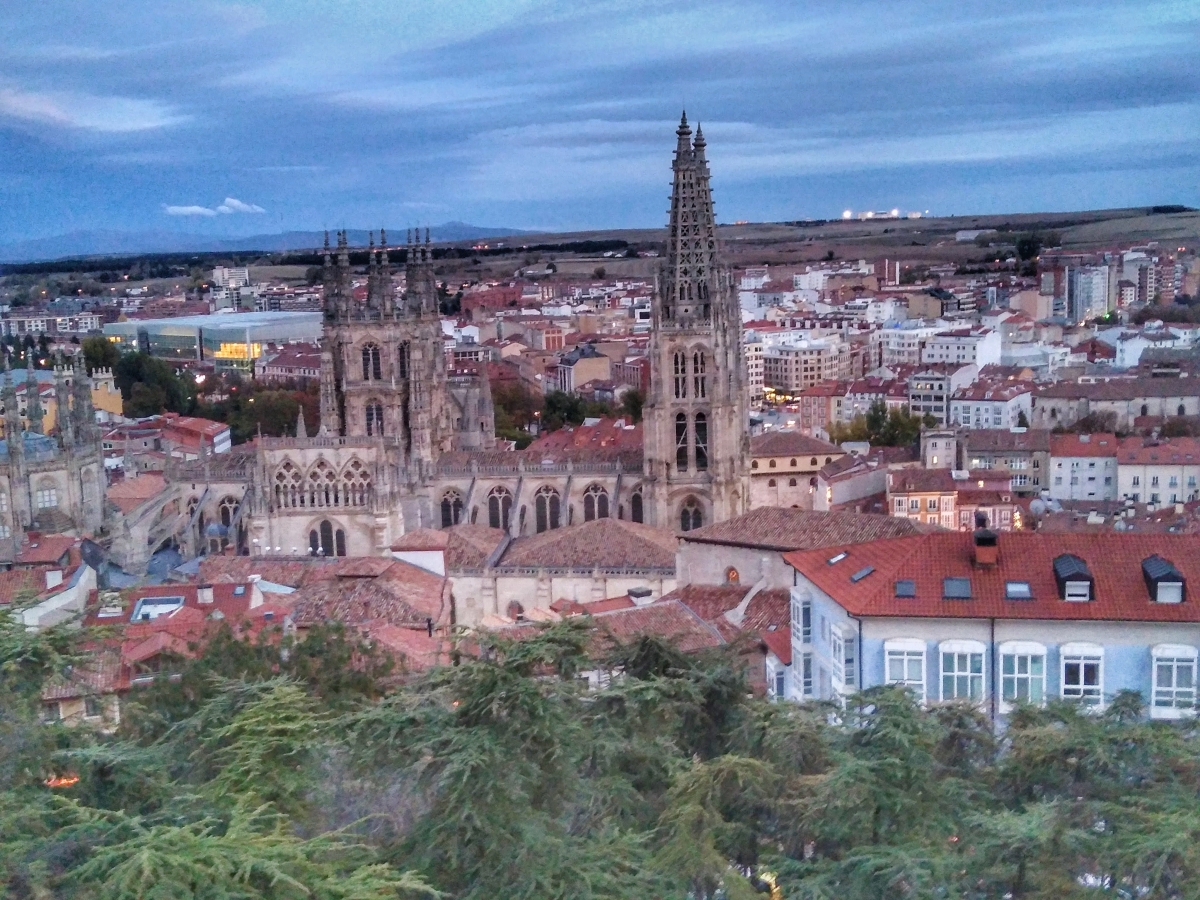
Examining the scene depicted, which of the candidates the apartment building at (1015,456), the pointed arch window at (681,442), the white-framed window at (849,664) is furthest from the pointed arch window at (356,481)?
the apartment building at (1015,456)

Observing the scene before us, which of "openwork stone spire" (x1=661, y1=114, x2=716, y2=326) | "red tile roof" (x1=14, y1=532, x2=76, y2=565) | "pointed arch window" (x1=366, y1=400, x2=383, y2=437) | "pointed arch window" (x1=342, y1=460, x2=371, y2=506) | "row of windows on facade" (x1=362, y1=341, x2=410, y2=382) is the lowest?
"red tile roof" (x1=14, y1=532, x2=76, y2=565)

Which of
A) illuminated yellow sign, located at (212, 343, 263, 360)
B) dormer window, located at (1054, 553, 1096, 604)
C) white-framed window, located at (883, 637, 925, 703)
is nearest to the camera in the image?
dormer window, located at (1054, 553, 1096, 604)

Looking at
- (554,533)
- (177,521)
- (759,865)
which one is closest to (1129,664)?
(759,865)

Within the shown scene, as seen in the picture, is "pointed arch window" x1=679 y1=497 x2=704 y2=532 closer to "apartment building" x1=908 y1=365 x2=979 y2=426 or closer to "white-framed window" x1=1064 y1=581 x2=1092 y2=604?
"white-framed window" x1=1064 y1=581 x2=1092 y2=604

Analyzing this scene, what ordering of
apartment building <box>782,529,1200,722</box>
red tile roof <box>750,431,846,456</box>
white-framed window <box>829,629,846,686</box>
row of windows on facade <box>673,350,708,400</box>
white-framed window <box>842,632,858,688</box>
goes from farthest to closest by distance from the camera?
red tile roof <box>750,431,846,456</box>, row of windows on facade <box>673,350,708,400</box>, white-framed window <box>829,629,846,686</box>, white-framed window <box>842,632,858,688</box>, apartment building <box>782,529,1200,722</box>

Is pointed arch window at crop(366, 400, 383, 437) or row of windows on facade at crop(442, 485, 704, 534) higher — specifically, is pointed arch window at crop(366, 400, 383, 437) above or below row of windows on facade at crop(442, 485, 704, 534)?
above

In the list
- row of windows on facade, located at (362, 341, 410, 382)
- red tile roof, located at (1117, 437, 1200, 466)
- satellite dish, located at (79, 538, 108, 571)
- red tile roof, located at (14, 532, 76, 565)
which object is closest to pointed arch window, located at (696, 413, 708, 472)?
row of windows on facade, located at (362, 341, 410, 382)

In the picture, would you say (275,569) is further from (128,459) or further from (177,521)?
(128,459)

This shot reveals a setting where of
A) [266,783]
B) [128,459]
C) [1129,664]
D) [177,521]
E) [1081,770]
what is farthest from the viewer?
[128,459]
